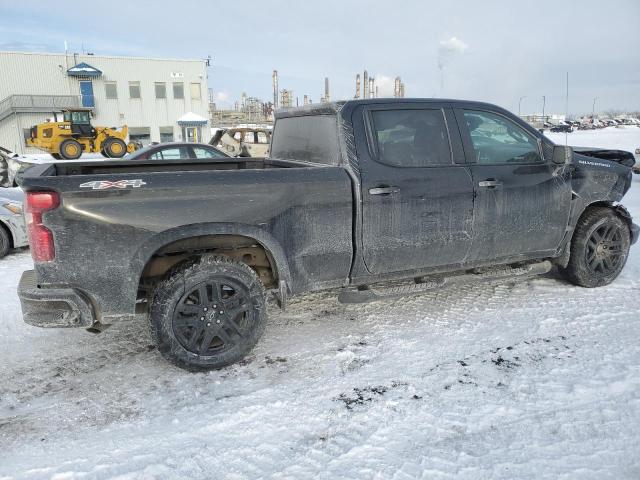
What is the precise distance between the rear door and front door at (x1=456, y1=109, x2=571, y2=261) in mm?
135

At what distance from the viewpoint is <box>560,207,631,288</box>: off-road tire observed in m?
4.80

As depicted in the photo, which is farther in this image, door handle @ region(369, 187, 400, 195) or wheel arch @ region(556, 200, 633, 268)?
wheel arch @ region(556, 200, 633, 268)

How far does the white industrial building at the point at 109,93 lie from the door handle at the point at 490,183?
36081mm

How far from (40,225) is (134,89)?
41.5m

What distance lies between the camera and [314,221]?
3578 mm

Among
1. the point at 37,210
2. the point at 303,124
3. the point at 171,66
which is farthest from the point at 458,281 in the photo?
the point at 171,66

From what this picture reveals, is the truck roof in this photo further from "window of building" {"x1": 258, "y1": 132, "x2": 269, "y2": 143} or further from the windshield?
the windshield

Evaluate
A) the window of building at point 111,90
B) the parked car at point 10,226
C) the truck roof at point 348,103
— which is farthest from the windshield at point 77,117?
the truck roof at point 348,103

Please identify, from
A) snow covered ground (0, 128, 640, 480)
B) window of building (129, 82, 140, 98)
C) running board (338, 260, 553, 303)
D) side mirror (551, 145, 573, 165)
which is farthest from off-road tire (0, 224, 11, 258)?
window of building (129, 82, 140, 98)

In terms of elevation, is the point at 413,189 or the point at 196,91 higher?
the point at 196,91

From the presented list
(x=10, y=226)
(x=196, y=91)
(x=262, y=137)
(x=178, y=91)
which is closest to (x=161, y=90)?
(x=178, y=91)

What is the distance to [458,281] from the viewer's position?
4254 mm

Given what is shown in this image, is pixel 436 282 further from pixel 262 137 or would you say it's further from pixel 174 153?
pixel 262 137

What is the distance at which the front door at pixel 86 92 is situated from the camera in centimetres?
3875
